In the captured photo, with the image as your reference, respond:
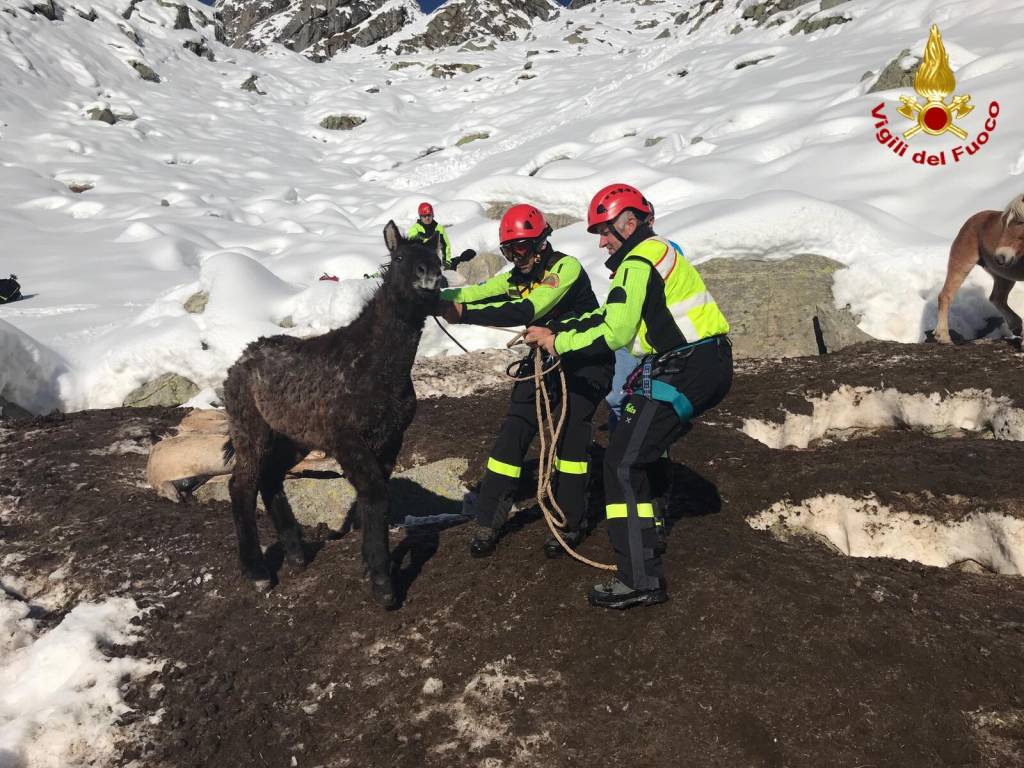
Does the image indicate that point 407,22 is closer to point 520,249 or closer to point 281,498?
point 520,249

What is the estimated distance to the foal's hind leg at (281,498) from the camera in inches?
203

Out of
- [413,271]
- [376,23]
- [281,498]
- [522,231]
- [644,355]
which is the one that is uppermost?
[376,23]

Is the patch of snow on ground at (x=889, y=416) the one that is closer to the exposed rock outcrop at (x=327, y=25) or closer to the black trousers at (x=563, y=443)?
the black trousers at (x=563, y=443)

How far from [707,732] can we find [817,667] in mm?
844

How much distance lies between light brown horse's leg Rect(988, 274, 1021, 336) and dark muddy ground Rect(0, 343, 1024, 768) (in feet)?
14.6

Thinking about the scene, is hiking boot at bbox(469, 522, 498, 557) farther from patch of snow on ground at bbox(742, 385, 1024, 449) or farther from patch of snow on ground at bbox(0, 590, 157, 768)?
patch of snow on ground at bbox(742, 385, 1024, 449)

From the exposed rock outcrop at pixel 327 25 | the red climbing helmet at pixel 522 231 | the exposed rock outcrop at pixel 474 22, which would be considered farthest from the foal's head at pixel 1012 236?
the exposed rock outcrop at pixel 327 25

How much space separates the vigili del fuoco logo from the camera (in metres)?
13.7

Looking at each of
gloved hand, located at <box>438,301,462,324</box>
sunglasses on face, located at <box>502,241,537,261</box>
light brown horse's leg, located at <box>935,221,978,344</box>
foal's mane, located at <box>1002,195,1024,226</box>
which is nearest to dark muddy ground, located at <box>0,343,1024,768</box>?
gloved hand, located at <box>438,301,462,324</box>

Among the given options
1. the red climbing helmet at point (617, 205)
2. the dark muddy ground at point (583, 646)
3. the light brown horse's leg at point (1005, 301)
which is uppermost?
the red climbing helmet at point (617, 205)

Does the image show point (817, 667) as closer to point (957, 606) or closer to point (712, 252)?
point (957, 606)

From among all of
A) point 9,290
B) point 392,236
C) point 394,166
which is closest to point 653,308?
point 392,236

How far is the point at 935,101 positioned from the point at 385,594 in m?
18.8

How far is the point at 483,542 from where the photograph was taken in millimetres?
4996
